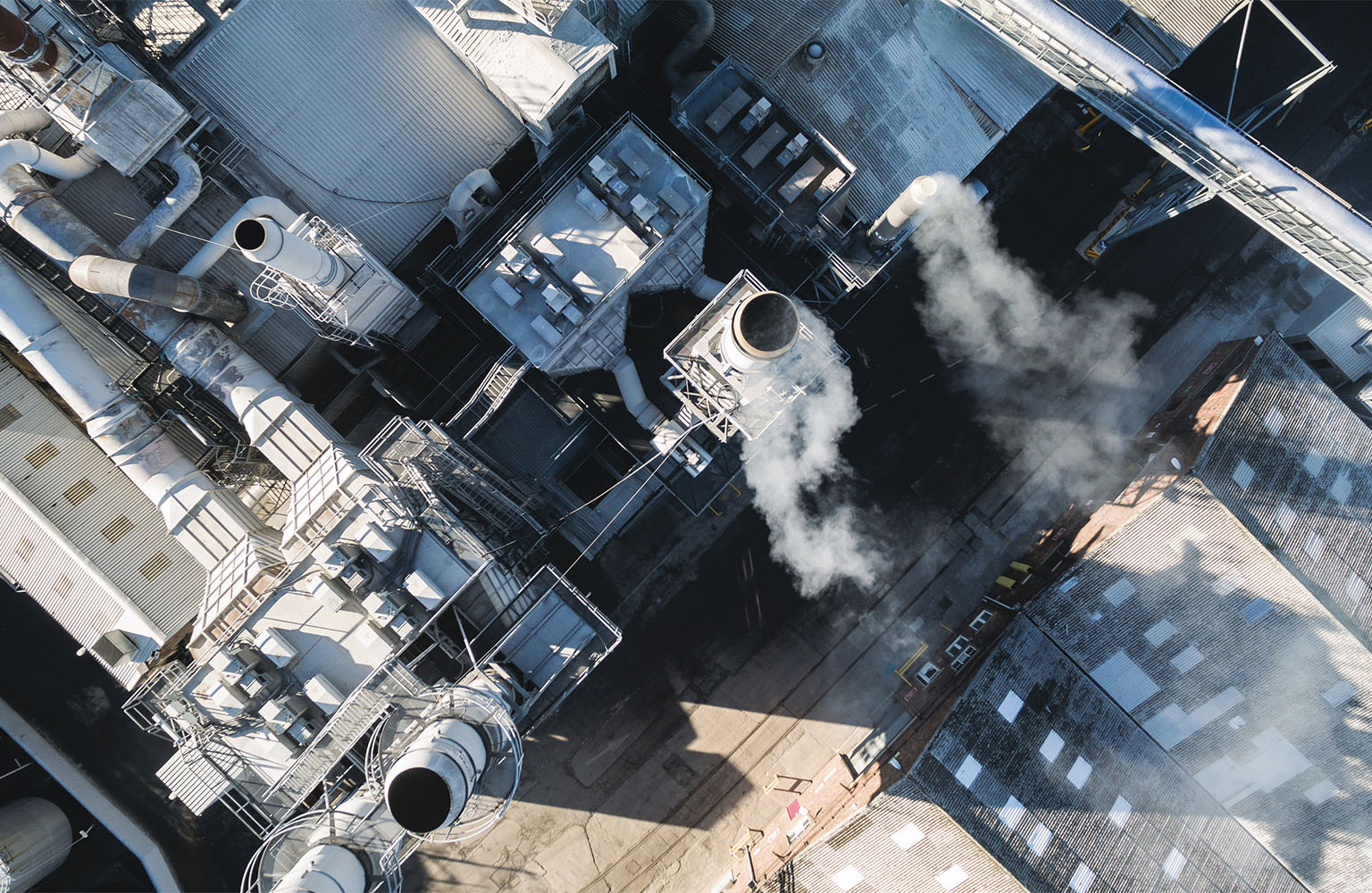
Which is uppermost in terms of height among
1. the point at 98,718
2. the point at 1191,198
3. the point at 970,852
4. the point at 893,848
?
the point at 1191,198

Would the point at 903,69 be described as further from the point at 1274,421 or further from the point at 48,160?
the point at 48,160

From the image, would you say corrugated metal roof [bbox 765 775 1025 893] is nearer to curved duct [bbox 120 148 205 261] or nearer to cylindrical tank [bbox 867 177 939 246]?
cylindrical tank [bbox 867 177 939 246]

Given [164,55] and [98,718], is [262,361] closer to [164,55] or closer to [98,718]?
[164,55]

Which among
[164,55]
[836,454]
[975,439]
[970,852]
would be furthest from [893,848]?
[164,55]

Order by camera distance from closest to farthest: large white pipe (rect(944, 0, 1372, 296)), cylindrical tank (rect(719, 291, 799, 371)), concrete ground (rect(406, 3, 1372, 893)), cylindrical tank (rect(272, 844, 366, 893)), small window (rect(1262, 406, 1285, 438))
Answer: cylindrical tank (rect(272, 844, 366, 893))
cylindrical tank (rect(719, 291, 799, 371))
large white pipe (rect(944, 0, 1372, 296))
small window (rect(1262, 406, 1285, 438))
concrete ground (rect(406, 3, 1372, 893))

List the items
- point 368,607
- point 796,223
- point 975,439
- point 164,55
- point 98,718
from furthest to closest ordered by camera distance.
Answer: point 975,439 < point 98,718 < point 796,223 < point 164,55 < point 368,607

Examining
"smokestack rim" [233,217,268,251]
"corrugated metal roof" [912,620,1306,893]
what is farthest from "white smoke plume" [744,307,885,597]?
"smokestack rim" [233,217,268,251]
